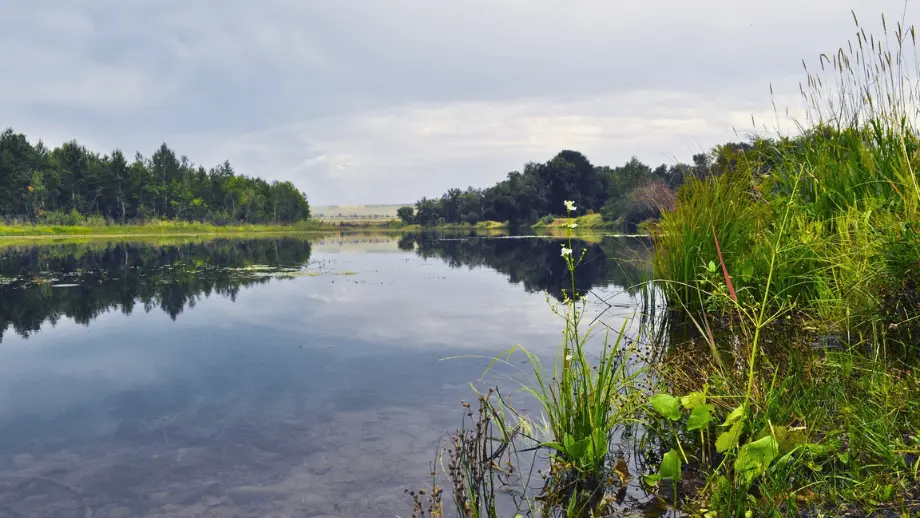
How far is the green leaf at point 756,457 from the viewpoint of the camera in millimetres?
2637

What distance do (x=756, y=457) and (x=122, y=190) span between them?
256 ft

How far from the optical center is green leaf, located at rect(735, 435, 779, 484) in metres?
2.64

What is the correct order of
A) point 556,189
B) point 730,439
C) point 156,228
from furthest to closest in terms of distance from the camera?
point 556,189 → point 156,228 → point 730,439

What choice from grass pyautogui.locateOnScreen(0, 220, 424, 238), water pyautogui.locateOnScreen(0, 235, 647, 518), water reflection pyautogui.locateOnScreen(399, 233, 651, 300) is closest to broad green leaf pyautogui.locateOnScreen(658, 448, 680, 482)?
water pyautogui.locateOnScreen(0, 235, 647, 518)

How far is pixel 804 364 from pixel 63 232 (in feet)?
221

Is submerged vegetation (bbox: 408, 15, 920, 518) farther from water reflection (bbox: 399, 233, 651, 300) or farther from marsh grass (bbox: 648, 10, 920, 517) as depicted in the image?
water reflection (bbox: 399, 233, 651, 300)

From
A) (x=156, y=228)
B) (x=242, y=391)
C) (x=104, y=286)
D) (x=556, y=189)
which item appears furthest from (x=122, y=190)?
(x=242, y=391)

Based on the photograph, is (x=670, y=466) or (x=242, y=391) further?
(x=242, y=391)

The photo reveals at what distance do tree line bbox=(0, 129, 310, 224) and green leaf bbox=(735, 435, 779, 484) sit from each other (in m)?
72.2

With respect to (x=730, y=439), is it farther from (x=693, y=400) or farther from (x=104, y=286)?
(x=104, y=286)

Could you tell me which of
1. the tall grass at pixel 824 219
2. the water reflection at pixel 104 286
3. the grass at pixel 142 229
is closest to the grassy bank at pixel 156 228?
the grass at pixel 142 229

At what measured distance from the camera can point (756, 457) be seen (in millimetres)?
2689

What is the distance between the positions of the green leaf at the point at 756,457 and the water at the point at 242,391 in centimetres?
186

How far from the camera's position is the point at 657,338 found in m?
6.80
